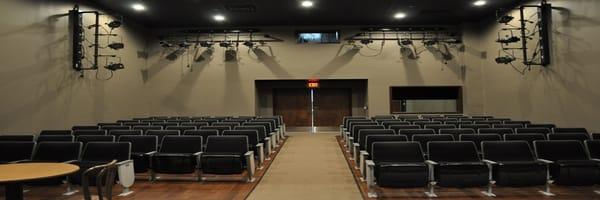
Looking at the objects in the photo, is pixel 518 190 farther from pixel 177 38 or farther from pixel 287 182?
pixel 177 38

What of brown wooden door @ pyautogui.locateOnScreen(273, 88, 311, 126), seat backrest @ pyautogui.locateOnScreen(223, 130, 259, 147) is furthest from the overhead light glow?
seat backrest @ pyautogui.locateOnScreen(223, 130, 259, 147)

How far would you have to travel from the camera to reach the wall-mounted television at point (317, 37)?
14.1 meters

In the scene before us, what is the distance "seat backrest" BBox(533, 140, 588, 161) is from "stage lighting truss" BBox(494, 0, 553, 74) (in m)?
5.27

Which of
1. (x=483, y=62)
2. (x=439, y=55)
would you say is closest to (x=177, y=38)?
(x=439, y=55)

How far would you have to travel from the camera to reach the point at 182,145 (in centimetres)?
581

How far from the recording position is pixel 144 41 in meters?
14.0

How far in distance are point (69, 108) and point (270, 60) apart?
6714 mm

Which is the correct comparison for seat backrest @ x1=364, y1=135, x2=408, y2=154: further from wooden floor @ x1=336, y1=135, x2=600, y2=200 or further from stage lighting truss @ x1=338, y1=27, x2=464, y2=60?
stage lighting truss @ x1=338, y1=27, x2=464, y2=60

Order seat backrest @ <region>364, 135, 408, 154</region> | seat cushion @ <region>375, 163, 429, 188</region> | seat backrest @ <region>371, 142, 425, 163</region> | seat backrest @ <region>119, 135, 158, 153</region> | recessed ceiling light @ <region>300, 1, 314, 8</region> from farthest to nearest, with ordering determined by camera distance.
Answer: recessed ceiling light @ <region>300, 1, 314, 8</region> → seat backrest @ <region>119, 135, 158, 153</region> → seat backrest @ <region>364, 135, 408, 154</region> → seat backrest @ <region>371, 142, 425, 163</region> → seat cushion @ <region>375, 163, 429, 188</region>

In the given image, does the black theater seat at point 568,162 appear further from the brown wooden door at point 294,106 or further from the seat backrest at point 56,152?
the brown wooden door at point 294,106

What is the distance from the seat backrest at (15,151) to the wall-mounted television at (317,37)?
9.98m

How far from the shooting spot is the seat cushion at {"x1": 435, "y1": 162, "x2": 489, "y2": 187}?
4.36m

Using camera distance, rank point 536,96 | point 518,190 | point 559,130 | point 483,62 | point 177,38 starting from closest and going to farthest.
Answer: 1. point 518,190
2. point 559,130
3. point 536,96
4. point 483,62
5. point 177,38

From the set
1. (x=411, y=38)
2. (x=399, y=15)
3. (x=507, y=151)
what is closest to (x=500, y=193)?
(x=507, y=151)
